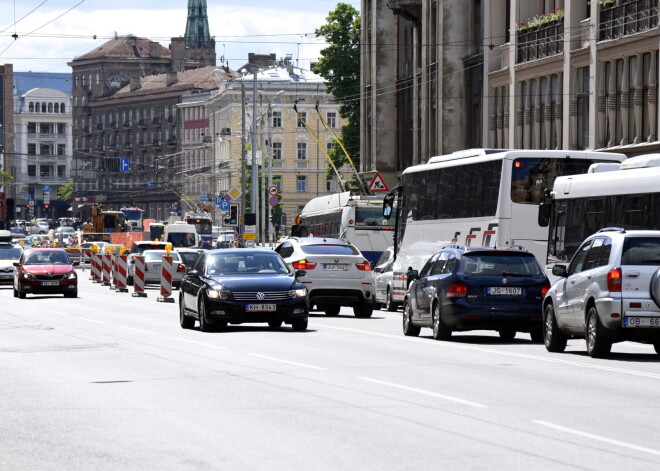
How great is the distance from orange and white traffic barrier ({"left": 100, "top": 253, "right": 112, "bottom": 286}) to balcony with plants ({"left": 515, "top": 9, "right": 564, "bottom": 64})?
16567mm

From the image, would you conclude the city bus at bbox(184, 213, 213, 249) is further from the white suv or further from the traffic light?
the white suv

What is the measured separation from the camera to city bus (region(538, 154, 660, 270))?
997 inches

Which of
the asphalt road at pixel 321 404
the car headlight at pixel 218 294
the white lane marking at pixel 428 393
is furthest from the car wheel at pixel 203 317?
the white lane marking at pixel 428 393

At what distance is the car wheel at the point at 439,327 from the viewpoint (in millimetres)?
24438

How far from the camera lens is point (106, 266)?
5919 centimetres

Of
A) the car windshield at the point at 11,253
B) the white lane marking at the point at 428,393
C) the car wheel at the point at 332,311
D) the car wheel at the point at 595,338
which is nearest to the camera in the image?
the white lane marking at the point at 428,393

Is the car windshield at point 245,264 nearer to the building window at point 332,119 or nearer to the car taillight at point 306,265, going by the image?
the car taillight at point 306,265

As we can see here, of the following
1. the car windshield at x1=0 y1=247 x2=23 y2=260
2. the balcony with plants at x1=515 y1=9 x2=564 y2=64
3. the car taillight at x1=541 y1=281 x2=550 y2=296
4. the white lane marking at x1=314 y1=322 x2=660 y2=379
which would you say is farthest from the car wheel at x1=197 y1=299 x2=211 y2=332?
the car windshield at x1=0 y1=247 x2=23 y2=260

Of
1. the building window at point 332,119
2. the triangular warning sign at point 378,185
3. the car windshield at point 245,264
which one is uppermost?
the building window at point 332,119

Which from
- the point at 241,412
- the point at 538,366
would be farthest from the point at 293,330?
the point at 241,412

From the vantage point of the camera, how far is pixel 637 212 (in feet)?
84.1

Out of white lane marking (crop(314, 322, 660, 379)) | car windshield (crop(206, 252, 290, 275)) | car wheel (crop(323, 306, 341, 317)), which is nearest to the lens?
white lane marking (crop(314, 322, 660, 379))

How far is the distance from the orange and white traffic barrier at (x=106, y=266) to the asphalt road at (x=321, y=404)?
33731mm

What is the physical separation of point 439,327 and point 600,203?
15.9ft
